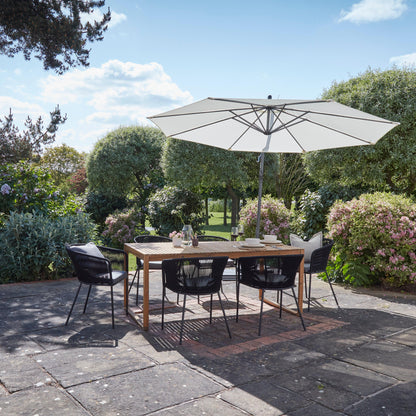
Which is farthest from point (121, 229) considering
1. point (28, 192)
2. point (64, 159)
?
point (64, 159)

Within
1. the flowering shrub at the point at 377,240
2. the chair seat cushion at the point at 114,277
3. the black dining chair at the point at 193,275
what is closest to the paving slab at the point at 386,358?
the black dining chair at the point at 193,275

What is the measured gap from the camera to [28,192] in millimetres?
7711

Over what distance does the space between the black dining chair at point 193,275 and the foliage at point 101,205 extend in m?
11.7

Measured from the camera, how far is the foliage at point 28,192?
24.4 ft

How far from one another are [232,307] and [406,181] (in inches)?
322

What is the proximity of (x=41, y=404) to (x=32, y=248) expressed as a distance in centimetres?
436

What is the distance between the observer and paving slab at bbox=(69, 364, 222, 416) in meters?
2.61

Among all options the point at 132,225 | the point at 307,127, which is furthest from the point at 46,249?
the point at 132,225

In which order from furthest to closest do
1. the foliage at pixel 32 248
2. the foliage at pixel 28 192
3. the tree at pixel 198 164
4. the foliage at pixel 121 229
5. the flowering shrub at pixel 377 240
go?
the tree at pixel 198 164 < the foliage at pixel 121 229 < the foliage at pixel 28 192 < the foliage at pixel 32 248 < the flowering shrub at pixel 377 240

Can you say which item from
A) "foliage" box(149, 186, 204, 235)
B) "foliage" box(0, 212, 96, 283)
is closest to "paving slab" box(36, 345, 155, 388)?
"foliage" box(0, 212, 96, 283)

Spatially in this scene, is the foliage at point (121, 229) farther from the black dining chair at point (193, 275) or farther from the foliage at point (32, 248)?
the black dining chair at point (193, 275)

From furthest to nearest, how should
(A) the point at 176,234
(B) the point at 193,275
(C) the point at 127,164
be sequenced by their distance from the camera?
(C) the point at 127,164 → (A) the point at 176,234 → (B) the point at 193,275

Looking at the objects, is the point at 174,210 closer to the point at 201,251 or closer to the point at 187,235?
the point at 187,235

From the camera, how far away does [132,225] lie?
13039 millimetres
